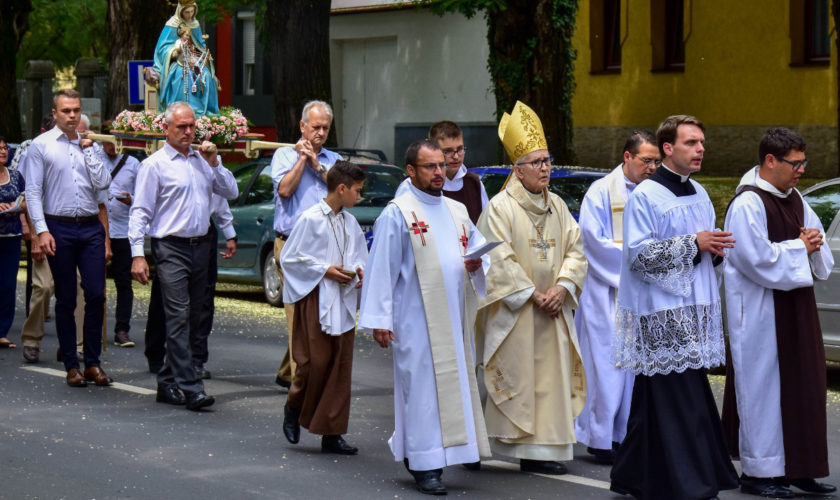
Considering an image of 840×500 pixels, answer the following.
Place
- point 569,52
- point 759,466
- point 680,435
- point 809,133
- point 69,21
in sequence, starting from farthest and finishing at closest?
point 69,21 < point 809,133 < point 569,52 < point 759,466 < point 680,435

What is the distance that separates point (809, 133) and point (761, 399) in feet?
64.4

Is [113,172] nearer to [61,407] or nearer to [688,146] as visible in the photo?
[61,407]

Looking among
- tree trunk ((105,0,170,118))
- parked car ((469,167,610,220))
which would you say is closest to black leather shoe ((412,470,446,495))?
parked car ((469,167,610,220))

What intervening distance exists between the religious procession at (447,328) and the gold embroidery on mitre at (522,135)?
15 millimetres

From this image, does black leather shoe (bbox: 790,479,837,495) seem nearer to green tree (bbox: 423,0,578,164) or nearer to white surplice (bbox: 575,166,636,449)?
white surplice (bbox: 575,166,636,449)

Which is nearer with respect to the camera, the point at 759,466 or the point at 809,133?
the point at 759,466

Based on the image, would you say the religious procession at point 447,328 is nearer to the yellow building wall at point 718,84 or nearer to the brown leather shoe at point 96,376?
the brown leather shoe at point 96,376

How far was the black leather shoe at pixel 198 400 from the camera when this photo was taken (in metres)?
10.2

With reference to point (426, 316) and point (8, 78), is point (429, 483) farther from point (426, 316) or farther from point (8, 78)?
point (8, 78)

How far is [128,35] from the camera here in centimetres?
2333

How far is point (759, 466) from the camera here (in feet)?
26.0

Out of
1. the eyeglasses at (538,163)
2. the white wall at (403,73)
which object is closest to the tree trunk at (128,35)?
the white wall at (403,73)

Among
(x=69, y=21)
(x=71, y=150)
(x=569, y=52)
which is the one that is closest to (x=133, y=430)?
(x=71, y=150)

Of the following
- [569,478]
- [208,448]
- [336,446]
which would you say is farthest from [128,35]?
[569,478]
